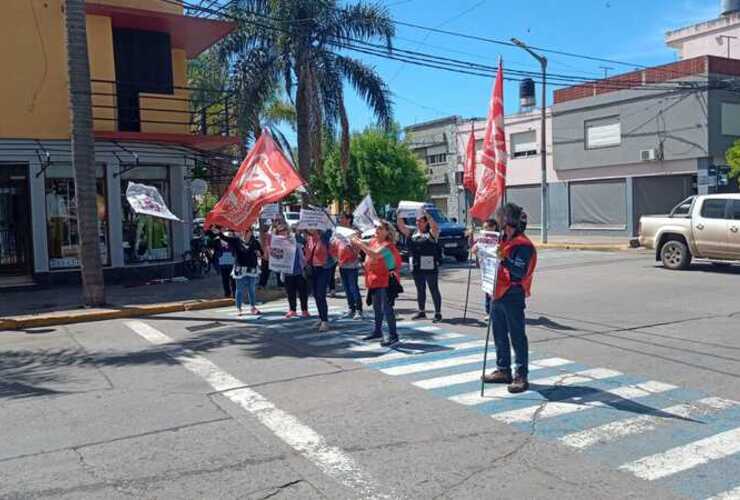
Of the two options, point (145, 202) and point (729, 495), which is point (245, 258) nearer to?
point (145, 202)

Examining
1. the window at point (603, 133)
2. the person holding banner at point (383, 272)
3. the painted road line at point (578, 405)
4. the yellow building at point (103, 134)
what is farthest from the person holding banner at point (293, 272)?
the window at point (603, 133)

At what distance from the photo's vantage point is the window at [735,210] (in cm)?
1672

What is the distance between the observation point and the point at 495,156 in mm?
7973

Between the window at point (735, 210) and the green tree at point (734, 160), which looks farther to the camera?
the green tree at point (734, 160)

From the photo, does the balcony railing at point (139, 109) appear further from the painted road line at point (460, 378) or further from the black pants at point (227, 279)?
the painted road line at point (460, 378)

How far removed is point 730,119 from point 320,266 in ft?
83.6

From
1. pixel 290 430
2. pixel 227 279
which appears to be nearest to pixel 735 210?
pixel 227 279

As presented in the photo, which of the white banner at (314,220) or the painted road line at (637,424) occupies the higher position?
the white banner at (314,220)

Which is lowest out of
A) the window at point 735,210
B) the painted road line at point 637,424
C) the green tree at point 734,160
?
the painted road line at point 637,424

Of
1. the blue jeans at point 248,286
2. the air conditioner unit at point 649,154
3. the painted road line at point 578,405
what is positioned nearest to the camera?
the painted road line at point 578,405

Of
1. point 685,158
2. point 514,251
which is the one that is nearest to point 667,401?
point 514,251

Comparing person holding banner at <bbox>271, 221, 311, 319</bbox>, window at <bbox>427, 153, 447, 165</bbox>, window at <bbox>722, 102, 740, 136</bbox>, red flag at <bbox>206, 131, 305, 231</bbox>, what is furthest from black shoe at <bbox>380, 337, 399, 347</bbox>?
window at <bbox>427, 153, 447, 165</bbox>

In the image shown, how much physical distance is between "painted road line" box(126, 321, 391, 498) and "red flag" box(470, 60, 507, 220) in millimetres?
3489

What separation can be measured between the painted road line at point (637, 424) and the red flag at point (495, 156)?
2.90 m
